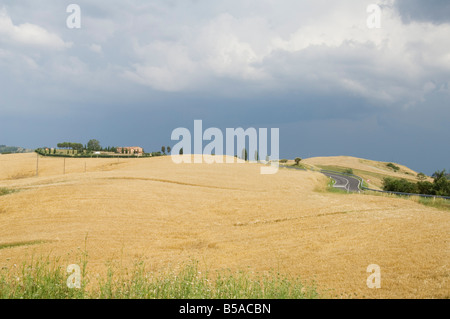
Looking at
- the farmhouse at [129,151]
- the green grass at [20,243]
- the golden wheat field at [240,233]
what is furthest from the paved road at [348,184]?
the farmhouse at [129,151]

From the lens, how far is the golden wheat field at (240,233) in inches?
520

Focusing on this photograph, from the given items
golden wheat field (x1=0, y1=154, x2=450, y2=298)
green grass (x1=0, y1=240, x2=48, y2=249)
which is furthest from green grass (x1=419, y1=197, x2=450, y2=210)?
green grass (x1=0, y1=240, x2=48, y2=249)

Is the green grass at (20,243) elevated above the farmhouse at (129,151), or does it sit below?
below

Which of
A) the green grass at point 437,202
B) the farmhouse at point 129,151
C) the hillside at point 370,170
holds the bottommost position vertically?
the green grass at point 437,202

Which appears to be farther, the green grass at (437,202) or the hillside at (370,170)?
the hillside at (370,170)

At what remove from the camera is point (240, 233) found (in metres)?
20.7

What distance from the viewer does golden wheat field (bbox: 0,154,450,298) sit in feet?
43.3

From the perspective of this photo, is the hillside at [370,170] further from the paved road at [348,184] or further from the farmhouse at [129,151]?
the farmhouse at [129,151]

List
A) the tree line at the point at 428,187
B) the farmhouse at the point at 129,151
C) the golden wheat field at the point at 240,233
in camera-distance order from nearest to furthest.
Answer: the golden wheat field at the point at 240,233, the tree line at the point at 428,187, the farmhouse at the point at 129,151

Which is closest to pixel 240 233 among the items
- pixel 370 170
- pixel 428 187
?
pixel 428 187
